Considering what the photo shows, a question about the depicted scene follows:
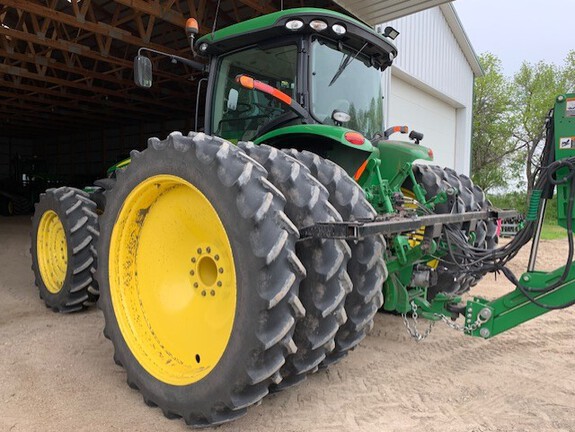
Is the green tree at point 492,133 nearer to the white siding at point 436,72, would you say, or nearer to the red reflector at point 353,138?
the white siding at point 436,72

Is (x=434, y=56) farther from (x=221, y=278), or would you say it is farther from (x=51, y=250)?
(x=221, y=278)

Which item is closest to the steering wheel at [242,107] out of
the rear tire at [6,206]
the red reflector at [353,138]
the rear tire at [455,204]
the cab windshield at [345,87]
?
the cab windshield at [345,87]

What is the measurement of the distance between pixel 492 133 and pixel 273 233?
29507 millimetres

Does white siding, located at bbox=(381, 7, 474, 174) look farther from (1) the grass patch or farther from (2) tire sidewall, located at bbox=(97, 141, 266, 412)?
(2) tire sidewall, located at bbox=(97, 141, 266, 412)

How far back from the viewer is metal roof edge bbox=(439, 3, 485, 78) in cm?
1299

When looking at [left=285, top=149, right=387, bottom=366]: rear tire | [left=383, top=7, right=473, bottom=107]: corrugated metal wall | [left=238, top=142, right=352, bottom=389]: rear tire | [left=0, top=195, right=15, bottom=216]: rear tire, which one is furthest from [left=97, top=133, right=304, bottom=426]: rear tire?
[left=0, top=195, right=15, bottom=216]: rear tire

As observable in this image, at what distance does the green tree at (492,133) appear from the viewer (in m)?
28.0

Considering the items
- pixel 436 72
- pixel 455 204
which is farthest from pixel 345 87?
pixel 436 72

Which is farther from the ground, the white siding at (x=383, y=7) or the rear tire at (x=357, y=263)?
the white siding at (x=383, y=7)

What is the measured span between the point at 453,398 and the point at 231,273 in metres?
1.53

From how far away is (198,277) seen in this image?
2.57 m

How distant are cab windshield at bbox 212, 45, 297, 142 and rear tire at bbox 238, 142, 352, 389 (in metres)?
1.19

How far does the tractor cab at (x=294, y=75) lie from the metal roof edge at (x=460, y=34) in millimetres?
10665

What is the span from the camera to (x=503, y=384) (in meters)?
2.91
